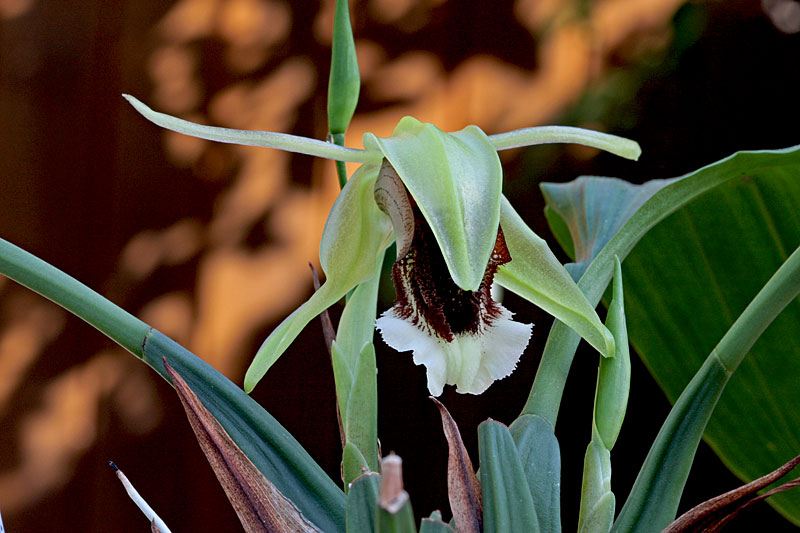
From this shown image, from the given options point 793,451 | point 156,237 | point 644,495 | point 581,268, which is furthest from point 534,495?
point 156,237

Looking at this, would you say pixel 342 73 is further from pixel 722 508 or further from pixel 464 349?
pixel 722 508

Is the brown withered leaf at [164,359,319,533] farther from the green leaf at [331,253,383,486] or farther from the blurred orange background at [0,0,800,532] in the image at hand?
the blurred orange background at [0,0,800,532]

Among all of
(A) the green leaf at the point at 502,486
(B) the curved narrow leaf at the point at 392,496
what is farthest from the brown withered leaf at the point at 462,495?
(B) the curved narrow leaf at the point at 392,496

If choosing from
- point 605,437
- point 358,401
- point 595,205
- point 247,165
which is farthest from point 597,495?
point 247,165

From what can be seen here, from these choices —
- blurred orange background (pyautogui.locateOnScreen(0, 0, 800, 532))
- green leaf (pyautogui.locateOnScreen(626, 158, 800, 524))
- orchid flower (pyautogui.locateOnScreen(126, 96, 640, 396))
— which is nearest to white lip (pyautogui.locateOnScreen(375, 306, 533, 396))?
orchid flower (pyautogui.locateOnScreen(126, 96, 640, 396))

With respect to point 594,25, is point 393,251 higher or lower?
lower

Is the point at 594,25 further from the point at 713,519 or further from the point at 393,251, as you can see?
the point at 713,519

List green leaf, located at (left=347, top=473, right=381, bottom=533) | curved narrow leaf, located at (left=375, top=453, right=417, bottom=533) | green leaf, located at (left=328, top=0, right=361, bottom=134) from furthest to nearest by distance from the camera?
green leaf, located at (left=328, top=0, right=361, bottom=134) < green leaf, located at (left=347, top=473, right=381, bottom=533) < curved narrow leaf, located at (left=375, top=453, right=417, bottom=533)
